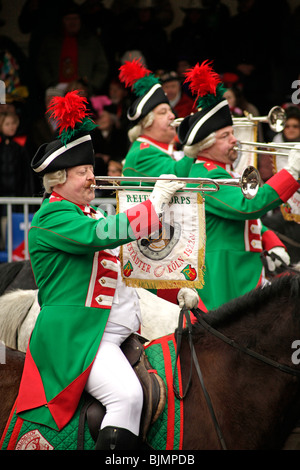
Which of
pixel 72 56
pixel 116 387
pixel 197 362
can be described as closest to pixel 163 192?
pixel 197 362

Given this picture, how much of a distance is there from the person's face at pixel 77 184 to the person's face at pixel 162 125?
2.74 metres

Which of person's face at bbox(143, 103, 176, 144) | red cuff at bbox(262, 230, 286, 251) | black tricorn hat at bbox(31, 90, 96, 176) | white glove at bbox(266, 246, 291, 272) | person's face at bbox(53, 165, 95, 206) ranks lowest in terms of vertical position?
white glove at bbox(266, 246, 291, 272)

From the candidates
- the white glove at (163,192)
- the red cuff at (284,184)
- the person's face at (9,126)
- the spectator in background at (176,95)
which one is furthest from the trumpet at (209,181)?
the person's face at (9,126)

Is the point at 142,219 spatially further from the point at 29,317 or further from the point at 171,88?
the point at 171,88

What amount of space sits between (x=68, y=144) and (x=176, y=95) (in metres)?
5.88

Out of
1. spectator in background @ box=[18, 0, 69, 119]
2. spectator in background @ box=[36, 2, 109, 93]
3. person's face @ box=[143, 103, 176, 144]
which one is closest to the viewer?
person's face @ box=[143, 103, 176, 144]

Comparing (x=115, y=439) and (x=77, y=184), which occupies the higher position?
(x=77, y=184)

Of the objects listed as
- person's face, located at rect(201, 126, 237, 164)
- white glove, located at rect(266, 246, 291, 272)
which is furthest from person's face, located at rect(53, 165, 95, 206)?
white glove, located at rect(266, 246, 291, 272)

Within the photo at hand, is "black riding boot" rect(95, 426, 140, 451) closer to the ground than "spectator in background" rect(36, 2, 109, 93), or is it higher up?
closer to the ground

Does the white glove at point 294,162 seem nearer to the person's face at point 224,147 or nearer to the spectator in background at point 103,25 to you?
the person's face at point 224,147

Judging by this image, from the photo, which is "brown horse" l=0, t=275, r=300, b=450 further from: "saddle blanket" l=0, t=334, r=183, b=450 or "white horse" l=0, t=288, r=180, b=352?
"white horse" l=0, t=288, r=180, b=352

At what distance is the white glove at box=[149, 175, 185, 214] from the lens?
158 inches

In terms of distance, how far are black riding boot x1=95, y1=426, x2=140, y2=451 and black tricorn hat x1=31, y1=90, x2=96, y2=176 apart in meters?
1.45

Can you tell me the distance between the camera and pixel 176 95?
9836 millimetres
